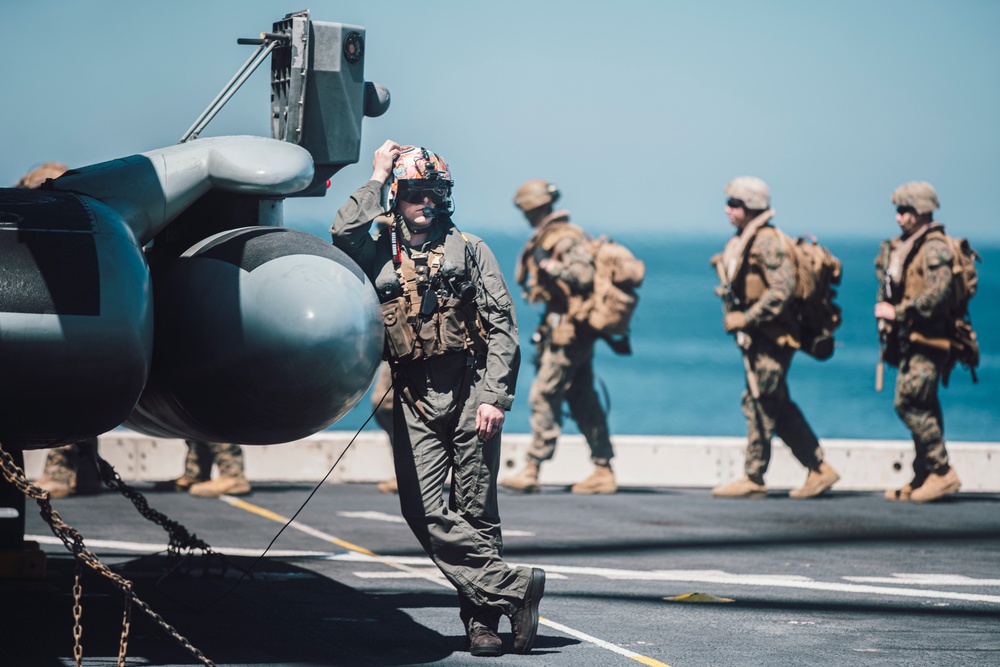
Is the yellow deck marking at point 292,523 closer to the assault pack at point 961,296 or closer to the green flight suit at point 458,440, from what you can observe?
the green flight suit at point 458,440

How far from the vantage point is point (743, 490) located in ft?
43.7

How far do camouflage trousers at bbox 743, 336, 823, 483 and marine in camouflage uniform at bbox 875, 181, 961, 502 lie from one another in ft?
2.78

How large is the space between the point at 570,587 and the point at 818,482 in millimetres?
5587

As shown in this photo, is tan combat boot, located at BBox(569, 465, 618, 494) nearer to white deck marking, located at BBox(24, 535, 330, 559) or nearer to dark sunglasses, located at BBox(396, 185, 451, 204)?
white deck marking, located at BBox(24, 535, 330, 559)

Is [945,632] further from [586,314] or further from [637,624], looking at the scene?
[586,314]

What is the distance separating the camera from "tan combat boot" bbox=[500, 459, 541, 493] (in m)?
13.5

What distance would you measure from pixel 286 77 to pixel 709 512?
620 centimetres

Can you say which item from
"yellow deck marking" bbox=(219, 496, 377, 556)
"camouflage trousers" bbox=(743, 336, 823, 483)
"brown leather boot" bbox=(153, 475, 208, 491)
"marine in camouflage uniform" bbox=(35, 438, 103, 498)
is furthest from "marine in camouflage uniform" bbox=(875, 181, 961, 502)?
"marine in camouflage uniform" bbox=(35, 438, 103, 498)

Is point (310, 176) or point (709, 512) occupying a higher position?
point (310, 176)

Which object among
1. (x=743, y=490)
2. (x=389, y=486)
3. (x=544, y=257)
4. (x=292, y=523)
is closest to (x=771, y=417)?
(x=743, y=490)

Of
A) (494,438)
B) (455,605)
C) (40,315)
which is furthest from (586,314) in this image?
(40,315)

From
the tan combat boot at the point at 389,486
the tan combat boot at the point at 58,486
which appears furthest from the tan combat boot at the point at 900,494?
the tan combat boot at the point at 58,486

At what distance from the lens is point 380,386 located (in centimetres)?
1340

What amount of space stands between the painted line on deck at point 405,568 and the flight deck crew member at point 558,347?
2692 mm
